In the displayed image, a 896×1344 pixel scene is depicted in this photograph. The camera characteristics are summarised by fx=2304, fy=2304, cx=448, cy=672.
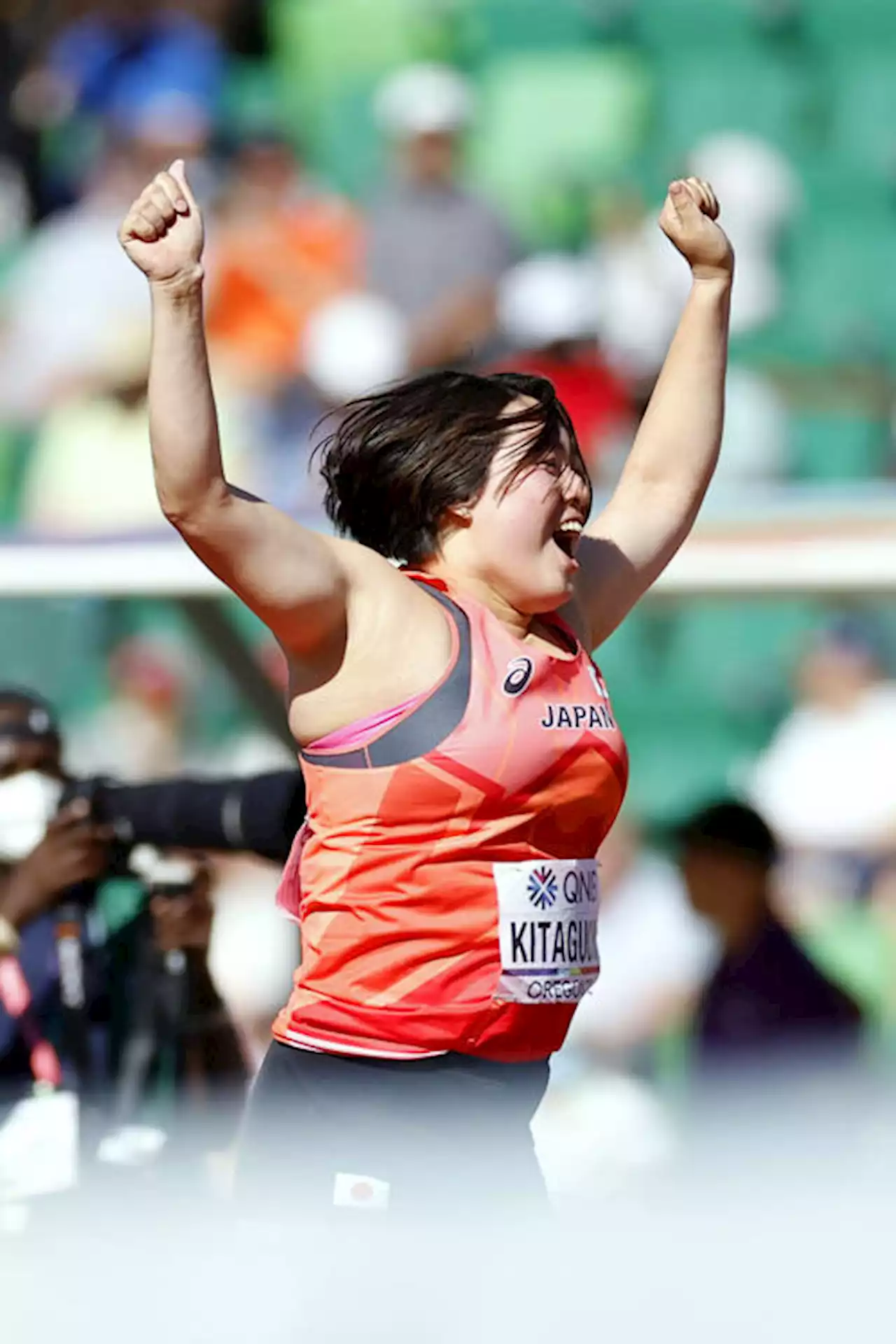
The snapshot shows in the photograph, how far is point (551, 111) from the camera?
27.4 feet

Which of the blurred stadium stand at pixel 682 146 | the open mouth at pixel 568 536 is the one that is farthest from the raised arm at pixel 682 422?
the blurred stadium stand at pixel 682 146

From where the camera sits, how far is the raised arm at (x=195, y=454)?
2.28 meters

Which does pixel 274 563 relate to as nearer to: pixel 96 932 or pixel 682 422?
pixel 682 422

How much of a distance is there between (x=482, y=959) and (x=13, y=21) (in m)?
7.74

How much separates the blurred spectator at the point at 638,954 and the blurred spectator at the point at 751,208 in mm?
2941

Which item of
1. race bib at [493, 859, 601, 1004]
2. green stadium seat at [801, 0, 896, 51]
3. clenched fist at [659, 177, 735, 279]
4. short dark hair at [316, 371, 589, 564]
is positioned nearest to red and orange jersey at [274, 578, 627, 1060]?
race bib at [493, 859, 601, 1004]

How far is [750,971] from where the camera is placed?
13.8ft

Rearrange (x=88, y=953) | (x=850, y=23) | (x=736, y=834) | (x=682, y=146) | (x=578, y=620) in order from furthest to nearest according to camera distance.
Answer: (x=850, y=23) → (x=682, y=146) → (x=736, y=834) → (x=88, y=953) → (x=578, y=620)

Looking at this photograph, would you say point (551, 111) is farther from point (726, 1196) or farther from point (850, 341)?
point (726, 1196)

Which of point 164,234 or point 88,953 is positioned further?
point 88,953

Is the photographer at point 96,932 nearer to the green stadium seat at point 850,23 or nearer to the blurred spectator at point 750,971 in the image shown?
the blurred spectator at point 750,971

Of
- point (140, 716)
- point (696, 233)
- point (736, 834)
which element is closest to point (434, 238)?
point (140, 716)

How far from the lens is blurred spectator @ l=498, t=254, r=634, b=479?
22.1 ft

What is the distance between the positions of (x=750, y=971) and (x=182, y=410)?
2.25 meters
